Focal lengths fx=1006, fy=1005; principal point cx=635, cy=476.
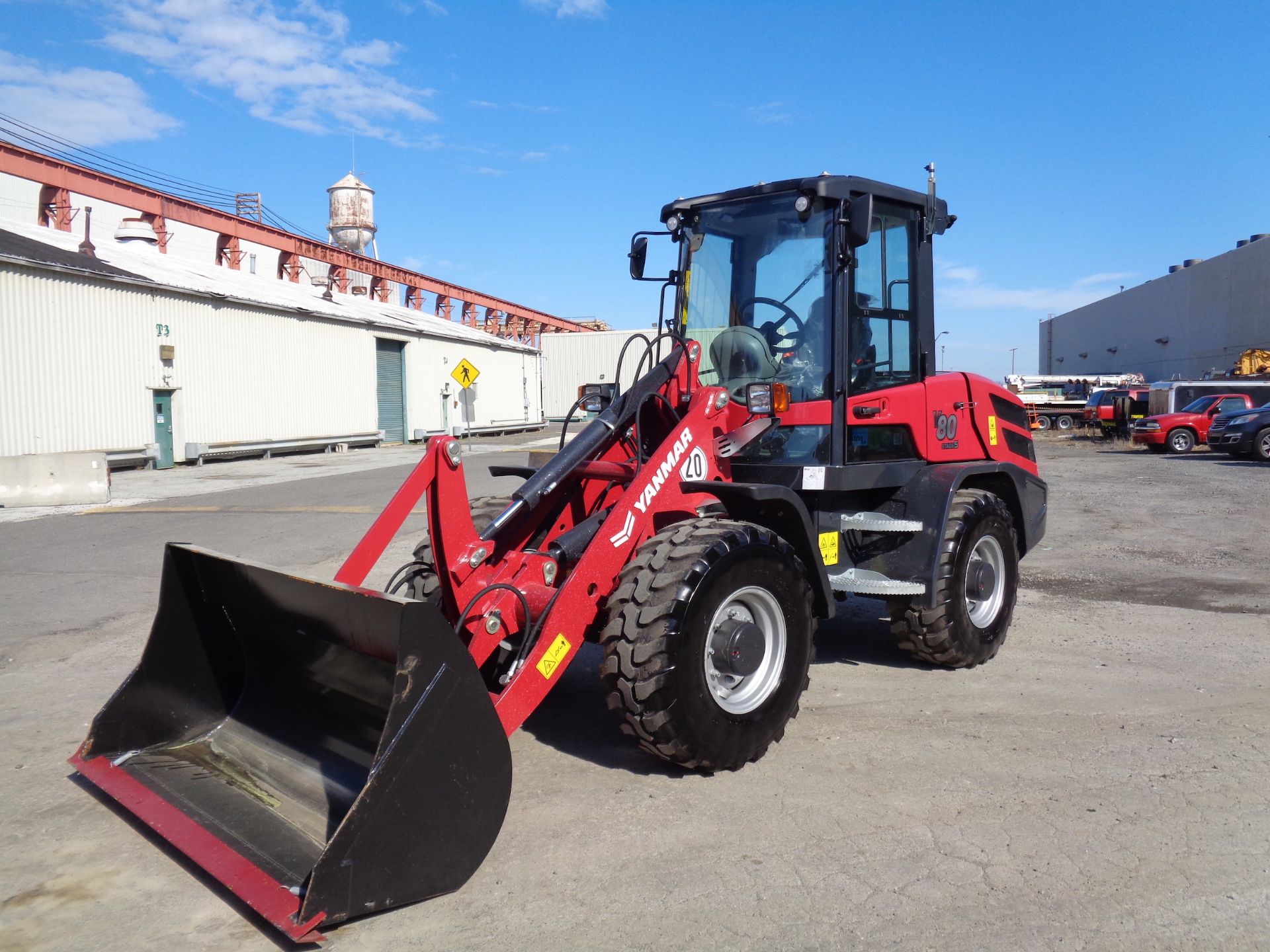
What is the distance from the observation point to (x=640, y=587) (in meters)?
4.12

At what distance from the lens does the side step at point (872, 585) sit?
18.1 feet

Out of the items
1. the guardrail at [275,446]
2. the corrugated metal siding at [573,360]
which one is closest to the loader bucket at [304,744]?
the guardrail at [275,446]

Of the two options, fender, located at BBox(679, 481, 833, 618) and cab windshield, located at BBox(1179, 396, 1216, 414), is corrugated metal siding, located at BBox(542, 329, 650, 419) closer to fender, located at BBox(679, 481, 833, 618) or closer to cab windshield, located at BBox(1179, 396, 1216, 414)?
cab windshield, located at BBox(1179, 396, 1216, 414)

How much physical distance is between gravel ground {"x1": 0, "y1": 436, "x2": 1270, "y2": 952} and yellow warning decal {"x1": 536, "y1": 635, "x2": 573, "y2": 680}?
61cm

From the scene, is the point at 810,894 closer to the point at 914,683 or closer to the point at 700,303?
the point at 914,683

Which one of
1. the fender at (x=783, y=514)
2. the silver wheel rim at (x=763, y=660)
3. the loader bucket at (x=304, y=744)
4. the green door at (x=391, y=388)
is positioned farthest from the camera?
the green door at (x=391, y=388)

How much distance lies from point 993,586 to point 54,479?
52.3 feet

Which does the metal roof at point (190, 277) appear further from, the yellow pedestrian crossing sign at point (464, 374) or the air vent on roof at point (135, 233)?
the yellow pedestrian crossing sign at point (464, 374)

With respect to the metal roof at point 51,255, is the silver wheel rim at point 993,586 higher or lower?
lower

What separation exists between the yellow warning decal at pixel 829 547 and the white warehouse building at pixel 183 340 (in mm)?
21049

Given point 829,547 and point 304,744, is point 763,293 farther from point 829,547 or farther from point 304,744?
point 304,744

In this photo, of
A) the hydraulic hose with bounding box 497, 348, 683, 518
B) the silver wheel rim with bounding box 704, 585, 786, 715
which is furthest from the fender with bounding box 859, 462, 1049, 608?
the hydraulic hose with bounding box 497, 348, 683, 518

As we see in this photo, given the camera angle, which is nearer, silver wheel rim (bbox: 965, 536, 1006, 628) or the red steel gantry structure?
silver wheel rim (bbox: 965, 536, 1006, 628)

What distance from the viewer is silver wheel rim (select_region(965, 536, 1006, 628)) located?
20.9 ft
